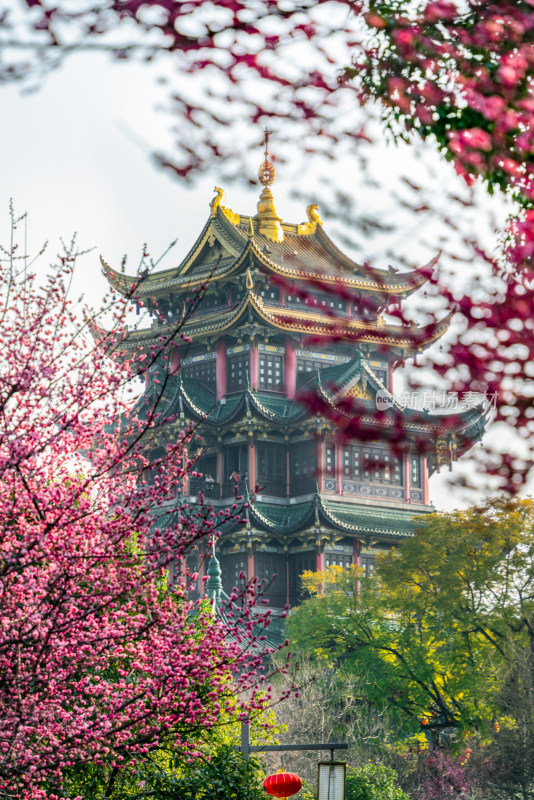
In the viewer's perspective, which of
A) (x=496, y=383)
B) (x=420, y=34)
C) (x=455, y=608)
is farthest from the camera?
(x=455, y=608)

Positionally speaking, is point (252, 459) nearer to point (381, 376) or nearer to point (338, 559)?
point (338, 559)

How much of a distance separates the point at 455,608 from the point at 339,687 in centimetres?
369

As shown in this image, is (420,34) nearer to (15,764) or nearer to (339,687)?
(15,764)

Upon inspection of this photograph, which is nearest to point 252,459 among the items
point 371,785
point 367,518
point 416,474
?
point 367,518

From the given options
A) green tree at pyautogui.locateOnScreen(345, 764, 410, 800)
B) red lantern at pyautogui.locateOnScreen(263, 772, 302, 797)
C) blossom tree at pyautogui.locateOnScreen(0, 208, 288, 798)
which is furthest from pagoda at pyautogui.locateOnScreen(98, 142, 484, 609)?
blossom tree at pyautogui.locateOnScreen(0, 208, 288, 798)

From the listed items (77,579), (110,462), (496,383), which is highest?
(110,462)

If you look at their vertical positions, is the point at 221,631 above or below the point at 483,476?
above

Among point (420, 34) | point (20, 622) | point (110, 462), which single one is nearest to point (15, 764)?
point (20, 622)

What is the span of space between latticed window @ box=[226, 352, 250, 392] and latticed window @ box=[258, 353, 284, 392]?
0.56 meters

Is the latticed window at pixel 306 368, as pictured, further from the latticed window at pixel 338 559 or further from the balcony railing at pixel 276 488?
the latticed window at pixel 338 559

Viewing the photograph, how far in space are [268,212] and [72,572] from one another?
142 ft

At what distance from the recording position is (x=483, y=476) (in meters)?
6.87

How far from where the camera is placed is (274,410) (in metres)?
49.5

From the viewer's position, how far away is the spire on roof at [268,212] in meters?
53.2
